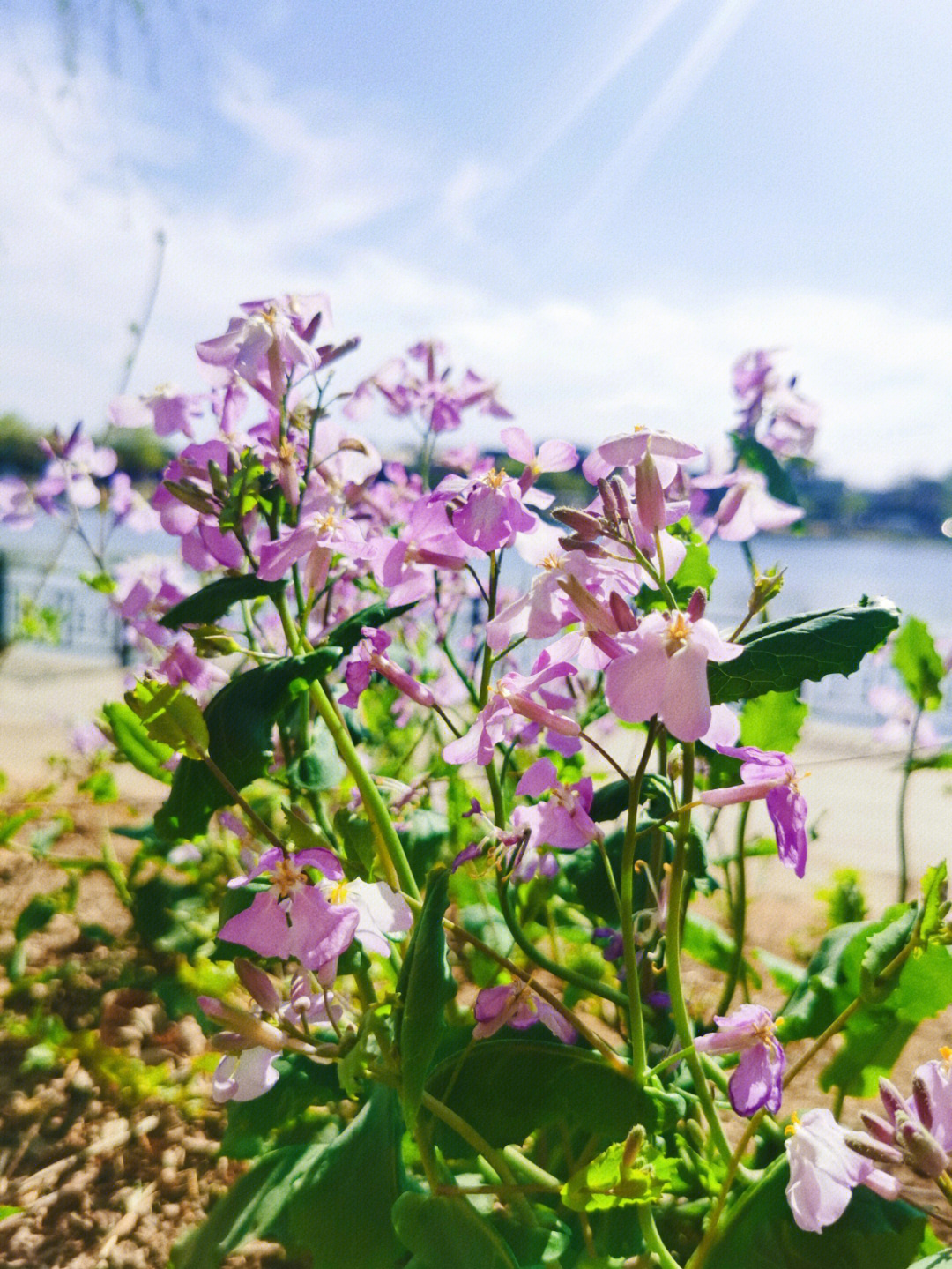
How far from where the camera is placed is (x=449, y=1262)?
73 centimetres

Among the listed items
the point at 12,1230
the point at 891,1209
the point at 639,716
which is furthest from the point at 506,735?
the point at 12,1230

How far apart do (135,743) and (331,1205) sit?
2.27ft

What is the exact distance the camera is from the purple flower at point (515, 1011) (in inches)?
32.3

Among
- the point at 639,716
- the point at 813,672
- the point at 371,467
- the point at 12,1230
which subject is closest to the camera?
the point at 639,716

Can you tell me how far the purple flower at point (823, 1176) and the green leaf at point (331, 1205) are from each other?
36 centimetres

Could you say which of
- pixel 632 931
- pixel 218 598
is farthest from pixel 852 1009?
pixel 218 598

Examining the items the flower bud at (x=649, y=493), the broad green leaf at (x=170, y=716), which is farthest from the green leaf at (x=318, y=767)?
the flower bud at (x=649, y=493)

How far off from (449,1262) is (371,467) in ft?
2.44

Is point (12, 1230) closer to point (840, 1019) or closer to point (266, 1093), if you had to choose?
point (266, 1093)

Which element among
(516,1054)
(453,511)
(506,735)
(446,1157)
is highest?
(453,511)

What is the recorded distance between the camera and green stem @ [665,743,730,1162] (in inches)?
28.9

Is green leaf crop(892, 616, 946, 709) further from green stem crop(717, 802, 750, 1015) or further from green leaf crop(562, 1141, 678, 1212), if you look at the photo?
green leaf crop(562, 1141, 678, 1212)

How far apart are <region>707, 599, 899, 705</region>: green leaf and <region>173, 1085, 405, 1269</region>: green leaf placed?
0.51 metres

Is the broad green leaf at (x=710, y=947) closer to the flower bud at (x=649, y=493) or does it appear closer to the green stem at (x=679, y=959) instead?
the green stem at (x=679, y=959)
